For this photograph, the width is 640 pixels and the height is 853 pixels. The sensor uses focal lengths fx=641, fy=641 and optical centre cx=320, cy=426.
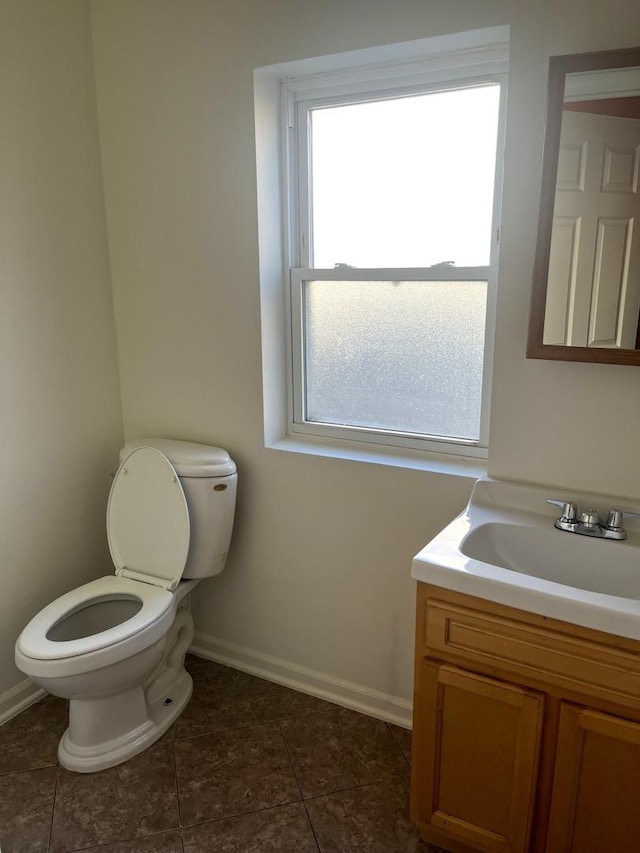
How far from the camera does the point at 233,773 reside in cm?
193

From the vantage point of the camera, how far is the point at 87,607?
6.92 ft

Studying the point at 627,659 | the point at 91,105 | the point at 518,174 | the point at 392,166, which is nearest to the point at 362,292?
the point at 392,166

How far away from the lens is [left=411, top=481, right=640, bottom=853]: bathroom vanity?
1.27 metres

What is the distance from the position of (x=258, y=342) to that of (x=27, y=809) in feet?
4.97

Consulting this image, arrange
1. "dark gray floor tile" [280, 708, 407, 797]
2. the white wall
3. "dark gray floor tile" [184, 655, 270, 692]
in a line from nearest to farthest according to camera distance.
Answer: the white wall
"dark gray floor tile" [280, 708, 407, 797]
"dark gray floor tile" [184, 655, 270, 692]

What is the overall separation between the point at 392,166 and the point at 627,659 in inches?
58.2

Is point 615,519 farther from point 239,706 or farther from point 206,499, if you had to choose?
point 239,706

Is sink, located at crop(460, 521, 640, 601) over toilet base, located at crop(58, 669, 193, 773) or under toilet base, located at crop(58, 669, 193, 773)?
over

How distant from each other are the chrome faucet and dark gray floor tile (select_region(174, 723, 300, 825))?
3.59 feet

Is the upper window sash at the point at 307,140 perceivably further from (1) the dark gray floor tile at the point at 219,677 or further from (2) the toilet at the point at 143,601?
(1) the dark gray floor tile at the point at 219,677

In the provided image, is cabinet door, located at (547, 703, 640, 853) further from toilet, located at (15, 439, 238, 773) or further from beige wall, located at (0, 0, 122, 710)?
beige wall, located at (0, 0, 122, 710)

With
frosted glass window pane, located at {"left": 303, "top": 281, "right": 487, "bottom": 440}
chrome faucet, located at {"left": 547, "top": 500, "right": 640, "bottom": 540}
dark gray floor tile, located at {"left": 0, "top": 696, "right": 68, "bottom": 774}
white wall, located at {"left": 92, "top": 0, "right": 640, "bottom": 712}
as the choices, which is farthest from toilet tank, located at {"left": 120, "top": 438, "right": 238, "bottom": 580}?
chrome faucet, located at {"left": 547, "top": 500, "right": 640, "bottom": 540}

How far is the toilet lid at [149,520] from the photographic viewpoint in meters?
2.10

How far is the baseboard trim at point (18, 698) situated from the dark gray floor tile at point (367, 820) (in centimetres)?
106
